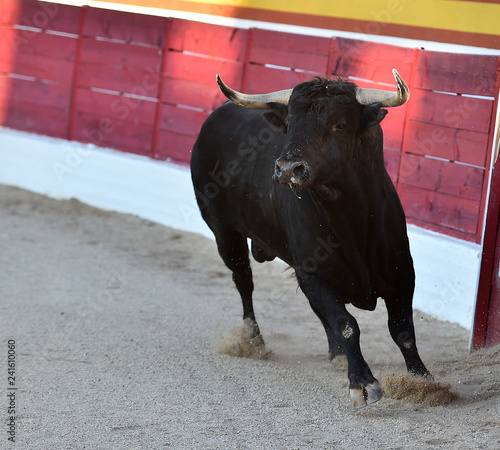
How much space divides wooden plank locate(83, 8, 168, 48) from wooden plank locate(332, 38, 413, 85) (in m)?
2.07

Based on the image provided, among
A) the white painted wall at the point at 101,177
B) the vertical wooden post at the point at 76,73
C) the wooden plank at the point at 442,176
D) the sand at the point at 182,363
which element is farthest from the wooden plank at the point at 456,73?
the vertical wooden post at the point at 76,73

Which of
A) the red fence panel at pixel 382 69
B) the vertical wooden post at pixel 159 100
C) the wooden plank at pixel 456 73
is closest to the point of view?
the wooden plank at pixel 456 73

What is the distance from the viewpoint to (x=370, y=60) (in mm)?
5957

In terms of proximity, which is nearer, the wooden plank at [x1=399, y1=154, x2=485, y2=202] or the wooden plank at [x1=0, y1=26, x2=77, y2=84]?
the wooden plank at [x1=399, y1=154, x2=485, y2=202]

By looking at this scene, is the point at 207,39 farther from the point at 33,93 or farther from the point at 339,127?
the point at 339,127

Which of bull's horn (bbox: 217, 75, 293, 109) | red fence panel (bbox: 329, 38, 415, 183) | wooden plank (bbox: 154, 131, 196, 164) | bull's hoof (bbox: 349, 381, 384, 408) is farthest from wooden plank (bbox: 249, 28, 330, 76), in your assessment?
bull's hoof (bbox: 349, 381, 384, 408)

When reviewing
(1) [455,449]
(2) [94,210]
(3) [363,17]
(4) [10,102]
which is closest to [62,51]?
(4) [10,102]

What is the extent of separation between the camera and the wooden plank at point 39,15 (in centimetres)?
834

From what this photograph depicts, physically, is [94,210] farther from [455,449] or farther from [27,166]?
[455,449]

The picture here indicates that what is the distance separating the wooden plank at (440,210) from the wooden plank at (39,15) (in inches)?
161

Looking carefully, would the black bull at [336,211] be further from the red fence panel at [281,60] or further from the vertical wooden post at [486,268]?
the red fence panel at [281,60]

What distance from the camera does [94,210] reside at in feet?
25.4

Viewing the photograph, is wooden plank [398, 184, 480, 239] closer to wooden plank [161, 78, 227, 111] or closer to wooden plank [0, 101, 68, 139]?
wooden plank [161, 78, 227, 111]

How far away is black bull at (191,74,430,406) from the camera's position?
338 cm
